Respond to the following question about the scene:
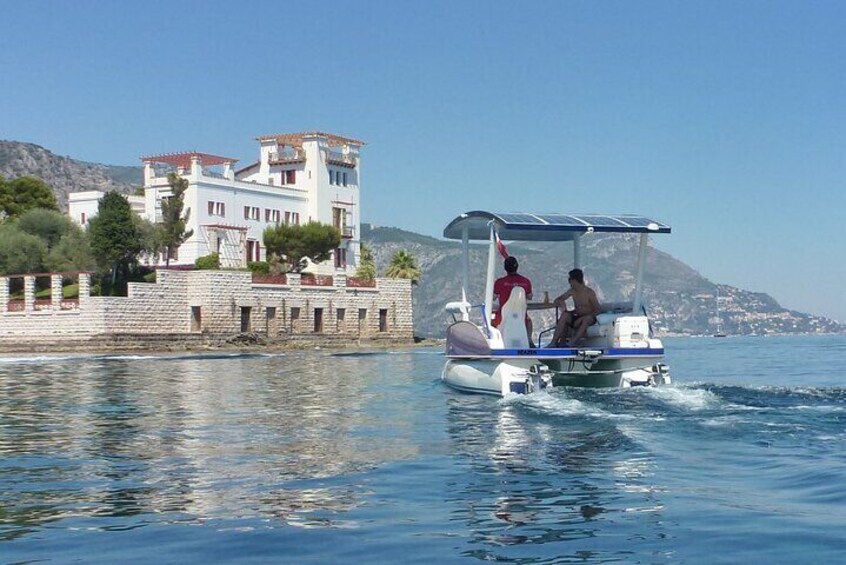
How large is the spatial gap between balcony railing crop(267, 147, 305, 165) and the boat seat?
6289cm

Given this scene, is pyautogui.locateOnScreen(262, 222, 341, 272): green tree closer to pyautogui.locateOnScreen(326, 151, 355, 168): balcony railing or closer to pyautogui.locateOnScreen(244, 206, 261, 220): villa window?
pyautogui.locateOnScreen(244, 206, 261, 220): villa window

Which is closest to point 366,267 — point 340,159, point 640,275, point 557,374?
point 340,159

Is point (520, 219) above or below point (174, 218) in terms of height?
below

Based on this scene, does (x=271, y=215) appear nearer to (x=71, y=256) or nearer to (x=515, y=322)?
(x=71, y=256)

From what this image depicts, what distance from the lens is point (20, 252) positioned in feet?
216

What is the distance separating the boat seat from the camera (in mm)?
19766

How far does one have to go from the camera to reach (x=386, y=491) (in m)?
9.85

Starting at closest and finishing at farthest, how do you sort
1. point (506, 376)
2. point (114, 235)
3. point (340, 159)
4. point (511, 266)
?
1. point (506, 376)
2. point (511, 266)
3. point (114, 235)
4. point (340, 159)

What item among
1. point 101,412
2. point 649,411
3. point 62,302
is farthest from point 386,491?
point 62,302

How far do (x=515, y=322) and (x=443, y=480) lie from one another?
31.7 ft

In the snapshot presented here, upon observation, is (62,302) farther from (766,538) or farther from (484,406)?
(766,538)

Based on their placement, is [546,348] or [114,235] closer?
[546,348]

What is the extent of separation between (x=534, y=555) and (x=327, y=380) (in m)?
21.9

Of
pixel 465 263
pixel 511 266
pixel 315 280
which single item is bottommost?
pixel 511 266
